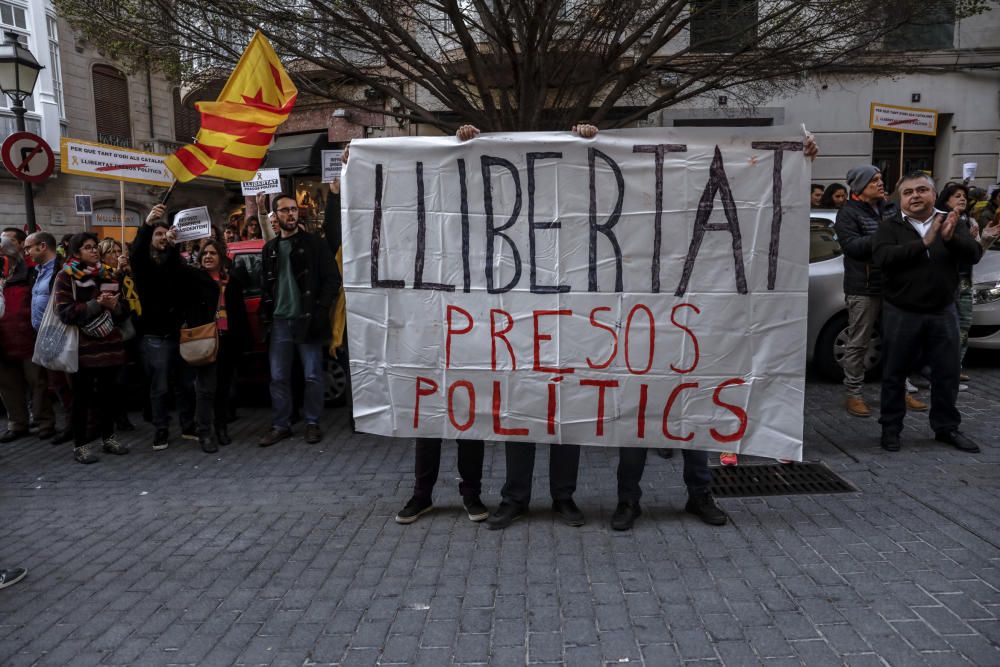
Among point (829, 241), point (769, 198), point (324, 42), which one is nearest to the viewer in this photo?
point (769, 198)

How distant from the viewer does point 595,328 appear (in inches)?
168

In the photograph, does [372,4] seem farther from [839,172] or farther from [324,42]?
[839,172]

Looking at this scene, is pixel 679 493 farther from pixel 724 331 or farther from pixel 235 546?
pixel 235 546

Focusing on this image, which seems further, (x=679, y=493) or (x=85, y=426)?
(x=85, y=426)

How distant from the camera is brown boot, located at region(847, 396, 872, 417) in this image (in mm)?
6535

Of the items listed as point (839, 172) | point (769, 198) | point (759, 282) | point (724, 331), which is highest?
point (839, 172)

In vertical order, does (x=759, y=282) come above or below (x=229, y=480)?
above

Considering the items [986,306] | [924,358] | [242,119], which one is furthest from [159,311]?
[986,306]

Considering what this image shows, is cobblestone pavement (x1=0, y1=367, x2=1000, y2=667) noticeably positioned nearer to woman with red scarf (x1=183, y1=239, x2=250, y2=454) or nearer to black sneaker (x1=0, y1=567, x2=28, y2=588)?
black sneaker (x1=0, y1=567, x2=28, y2=588)

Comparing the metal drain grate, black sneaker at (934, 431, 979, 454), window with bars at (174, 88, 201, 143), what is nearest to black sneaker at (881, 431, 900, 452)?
black sneaker at (934, 431, 979, 454)

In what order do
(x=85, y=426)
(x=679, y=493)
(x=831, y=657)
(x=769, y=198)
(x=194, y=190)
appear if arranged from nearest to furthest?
(x=831, y=657) < (x=769, y=198) < (x=679, y=493) < (x=85, y=426) < (x=194, y=190)

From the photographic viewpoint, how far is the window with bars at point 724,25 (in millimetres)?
7383

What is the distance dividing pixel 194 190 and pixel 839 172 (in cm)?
2396

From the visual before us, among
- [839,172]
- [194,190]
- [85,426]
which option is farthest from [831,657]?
[194,190]
